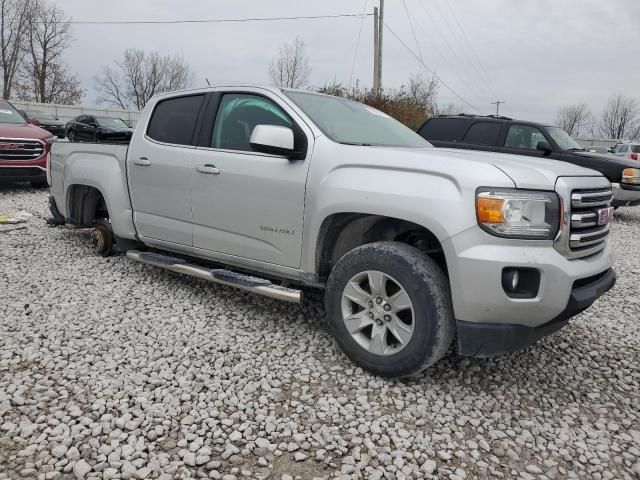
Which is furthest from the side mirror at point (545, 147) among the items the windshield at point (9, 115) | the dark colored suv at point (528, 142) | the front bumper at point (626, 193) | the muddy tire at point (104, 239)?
the windshield at point (9, 115)

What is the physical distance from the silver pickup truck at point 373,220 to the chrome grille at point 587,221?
0.01m

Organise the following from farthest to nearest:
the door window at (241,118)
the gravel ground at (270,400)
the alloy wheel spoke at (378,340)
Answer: the door window at (241,118) < the alloy wheel spoke at (378,340) < the gravel ground at (270,400)

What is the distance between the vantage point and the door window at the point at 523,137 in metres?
8.92

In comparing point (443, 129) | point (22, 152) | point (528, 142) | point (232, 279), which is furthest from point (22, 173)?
point (528, 142)

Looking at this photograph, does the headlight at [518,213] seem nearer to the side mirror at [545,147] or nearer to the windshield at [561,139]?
the side mirror at [545,147]

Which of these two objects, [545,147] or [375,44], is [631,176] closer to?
[545,147]

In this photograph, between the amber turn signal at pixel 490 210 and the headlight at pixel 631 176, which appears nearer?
the amber turn signal at pixel 490 210

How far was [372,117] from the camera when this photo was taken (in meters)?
4.02

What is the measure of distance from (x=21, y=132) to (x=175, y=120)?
6533 mm

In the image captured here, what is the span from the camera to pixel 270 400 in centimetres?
273

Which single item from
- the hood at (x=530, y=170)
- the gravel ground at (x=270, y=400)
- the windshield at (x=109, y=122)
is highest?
the windshield at (x=109, y=122)

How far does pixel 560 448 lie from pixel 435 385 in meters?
0.74

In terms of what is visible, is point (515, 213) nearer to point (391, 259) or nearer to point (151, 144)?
point (391, 259)

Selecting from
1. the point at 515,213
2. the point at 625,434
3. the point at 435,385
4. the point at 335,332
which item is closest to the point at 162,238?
the point at 335,332
